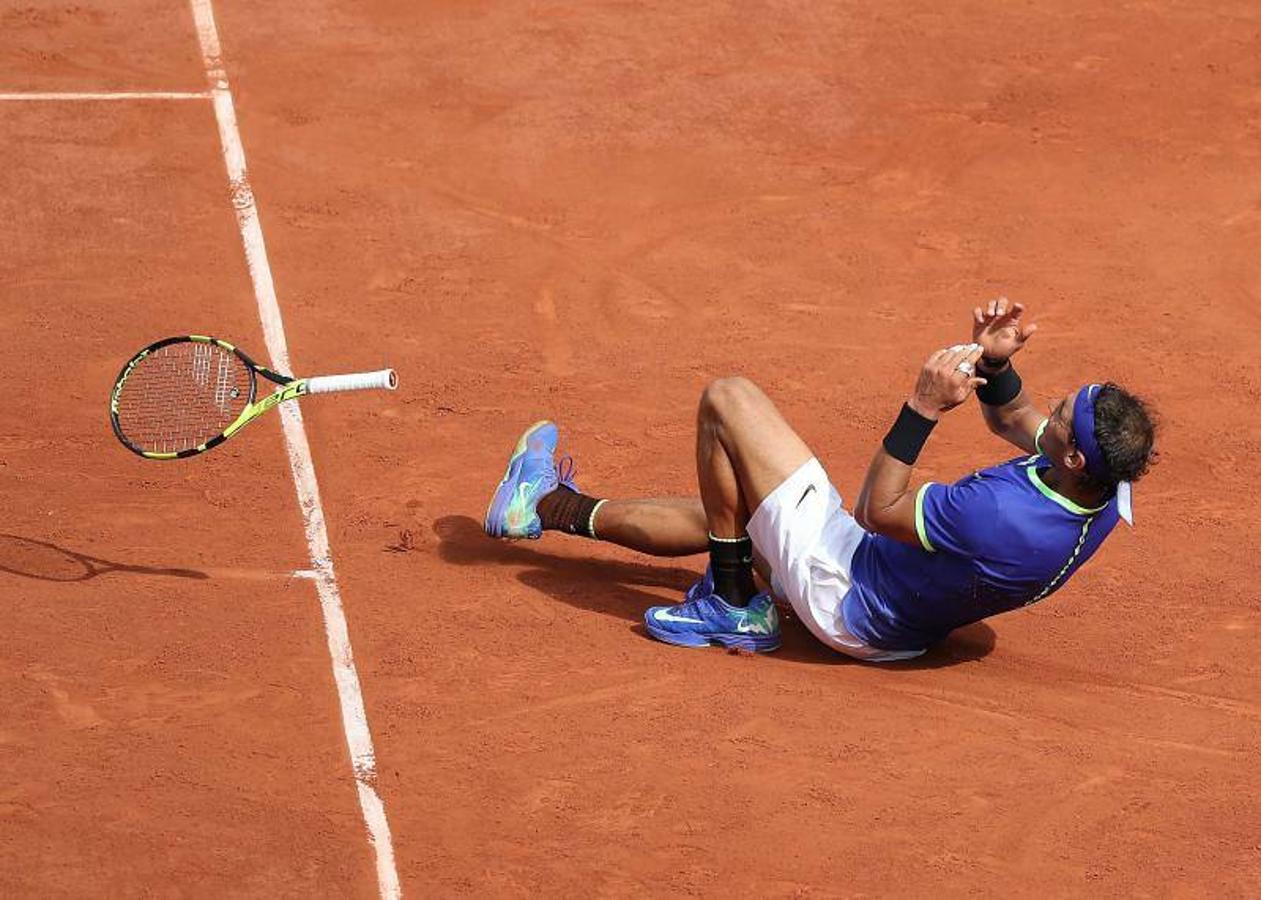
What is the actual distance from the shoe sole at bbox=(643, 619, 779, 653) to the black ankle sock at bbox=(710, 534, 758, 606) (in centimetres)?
15

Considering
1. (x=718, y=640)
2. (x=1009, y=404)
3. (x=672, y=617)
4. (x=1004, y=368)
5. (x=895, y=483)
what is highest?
(x=1004, y=368)

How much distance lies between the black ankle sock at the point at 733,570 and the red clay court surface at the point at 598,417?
0.27 metres

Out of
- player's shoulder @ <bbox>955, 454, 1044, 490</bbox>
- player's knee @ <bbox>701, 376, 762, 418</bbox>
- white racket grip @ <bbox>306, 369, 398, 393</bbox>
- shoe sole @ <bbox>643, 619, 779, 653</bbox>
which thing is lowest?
shoe sole @ <bbox>643, 619, 779, 653</bbox>

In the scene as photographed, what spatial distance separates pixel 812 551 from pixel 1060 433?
120cm

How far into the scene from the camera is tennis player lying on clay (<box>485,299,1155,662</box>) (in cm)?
683

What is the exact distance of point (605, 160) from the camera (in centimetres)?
1203

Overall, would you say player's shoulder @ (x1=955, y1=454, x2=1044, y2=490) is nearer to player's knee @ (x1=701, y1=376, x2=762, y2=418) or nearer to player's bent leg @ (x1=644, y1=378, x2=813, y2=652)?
player's bent leg @ (x1=644, y1=378, x2=813, y2=652)

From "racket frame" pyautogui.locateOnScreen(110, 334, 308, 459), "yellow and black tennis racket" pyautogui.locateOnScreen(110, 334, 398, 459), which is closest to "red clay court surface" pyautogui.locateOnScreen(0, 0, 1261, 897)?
"yellow and black tennis racket" pyautogui.locateOnScreen(110, 334, 398, 459)

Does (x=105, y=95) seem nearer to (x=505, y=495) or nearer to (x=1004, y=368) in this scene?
(x=505, y=495)

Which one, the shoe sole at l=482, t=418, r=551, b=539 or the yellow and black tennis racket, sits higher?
the yellow and black tennis racket

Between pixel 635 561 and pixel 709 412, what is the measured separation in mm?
1129

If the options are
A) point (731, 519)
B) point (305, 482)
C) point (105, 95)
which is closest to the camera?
point (731, 519)

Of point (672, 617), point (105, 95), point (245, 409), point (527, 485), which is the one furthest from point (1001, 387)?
point (105, 95)

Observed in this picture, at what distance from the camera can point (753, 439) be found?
7.57 metres
